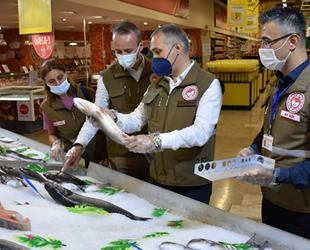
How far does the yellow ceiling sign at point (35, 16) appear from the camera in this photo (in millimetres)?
5226

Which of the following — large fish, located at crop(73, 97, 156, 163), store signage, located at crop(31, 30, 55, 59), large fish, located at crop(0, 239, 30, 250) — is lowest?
large fish, located at crop(0, 239, 30, 250)

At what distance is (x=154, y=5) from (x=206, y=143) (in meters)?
10.0

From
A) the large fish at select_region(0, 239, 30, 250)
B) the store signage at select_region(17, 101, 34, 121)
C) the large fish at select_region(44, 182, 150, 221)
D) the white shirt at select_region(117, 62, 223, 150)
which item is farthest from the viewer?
the store signage at select_region(17, 101, 34, 121)

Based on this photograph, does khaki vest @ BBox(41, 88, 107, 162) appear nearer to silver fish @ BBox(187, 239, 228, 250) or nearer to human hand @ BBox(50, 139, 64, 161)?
human hand @ BBox(50, 139, 64, 161)

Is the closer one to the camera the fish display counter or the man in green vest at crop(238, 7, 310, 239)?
the fish display counter

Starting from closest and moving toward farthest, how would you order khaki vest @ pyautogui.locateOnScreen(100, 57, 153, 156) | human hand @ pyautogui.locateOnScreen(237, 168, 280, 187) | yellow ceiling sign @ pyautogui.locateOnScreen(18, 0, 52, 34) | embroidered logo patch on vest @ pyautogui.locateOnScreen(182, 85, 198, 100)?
human hand @ pyautogui.locateOnScreen(237, 168, 280, 187)
embroidered logo patch on vest @ pyautogui.locateOnScreen(182, 85, 198, 100)
khaki vest @ pyautogui.locateOnScreen(100, 57, 153, 156)
yellow ceiling sign @ pyautogui.locateOnScreen(18, 0, 52, 34)

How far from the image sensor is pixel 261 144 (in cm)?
241

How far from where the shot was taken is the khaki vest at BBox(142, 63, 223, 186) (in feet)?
7.95

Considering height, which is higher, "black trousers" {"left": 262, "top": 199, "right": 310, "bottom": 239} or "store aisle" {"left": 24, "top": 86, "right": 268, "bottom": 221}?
"black trousers" {"left": 262, "top": 199, "right": 310, "bottom": 239}

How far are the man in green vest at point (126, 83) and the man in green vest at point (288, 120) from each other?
1126 mm

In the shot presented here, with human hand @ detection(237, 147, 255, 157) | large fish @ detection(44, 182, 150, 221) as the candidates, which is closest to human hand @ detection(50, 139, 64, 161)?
large fish @ detection(44, 182, 150, 221)

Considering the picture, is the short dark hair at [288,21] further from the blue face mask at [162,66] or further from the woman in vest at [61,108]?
the woman in vest at [61,108]

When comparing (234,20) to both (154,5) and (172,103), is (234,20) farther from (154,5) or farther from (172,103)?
(172,103)

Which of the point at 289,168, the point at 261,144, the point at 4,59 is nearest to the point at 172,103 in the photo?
the point at 261,144
